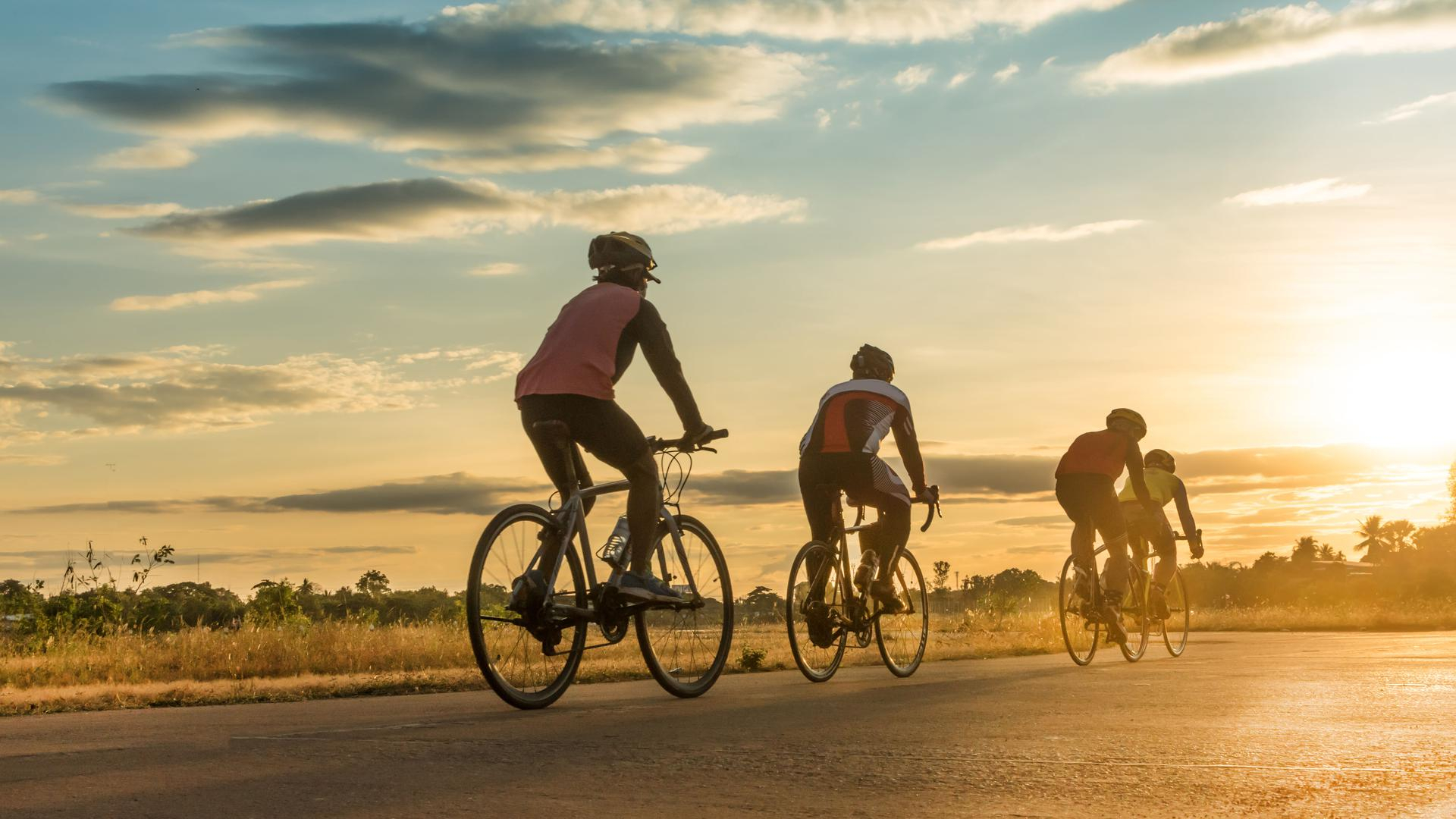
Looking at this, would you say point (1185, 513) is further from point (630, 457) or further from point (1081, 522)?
point (630, 457)

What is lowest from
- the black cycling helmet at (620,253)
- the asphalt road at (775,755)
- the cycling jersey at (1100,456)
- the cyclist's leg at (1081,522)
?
the asphalt road at (775,755)

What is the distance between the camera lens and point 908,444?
1005 cm

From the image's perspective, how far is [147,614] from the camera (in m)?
17.8

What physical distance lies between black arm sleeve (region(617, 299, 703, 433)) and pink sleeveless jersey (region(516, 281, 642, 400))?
0.23ft

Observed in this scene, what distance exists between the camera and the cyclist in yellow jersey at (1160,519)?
45.2 feet

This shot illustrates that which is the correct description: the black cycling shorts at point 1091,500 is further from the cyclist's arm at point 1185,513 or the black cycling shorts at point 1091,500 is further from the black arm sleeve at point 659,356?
the black arm sleeve at point 659,356

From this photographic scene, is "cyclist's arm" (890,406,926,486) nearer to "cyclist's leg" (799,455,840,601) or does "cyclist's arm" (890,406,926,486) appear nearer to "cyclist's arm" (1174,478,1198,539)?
"cyclist's leg" (799,455,840,601)

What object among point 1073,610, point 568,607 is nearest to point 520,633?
point 568,607

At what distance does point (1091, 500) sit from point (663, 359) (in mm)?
6137

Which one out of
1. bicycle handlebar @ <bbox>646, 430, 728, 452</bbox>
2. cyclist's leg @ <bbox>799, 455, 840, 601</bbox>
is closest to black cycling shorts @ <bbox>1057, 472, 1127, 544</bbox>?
cyclist's leg @ <bbox>799, 455, 840, 601</bbox>

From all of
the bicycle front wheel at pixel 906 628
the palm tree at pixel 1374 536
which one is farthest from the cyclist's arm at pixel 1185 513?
the palm tree at pixel 1374 536

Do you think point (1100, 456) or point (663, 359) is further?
point (1100, 456)

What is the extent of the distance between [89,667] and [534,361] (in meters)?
8.06

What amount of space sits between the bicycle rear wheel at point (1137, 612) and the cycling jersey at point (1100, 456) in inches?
50.0
